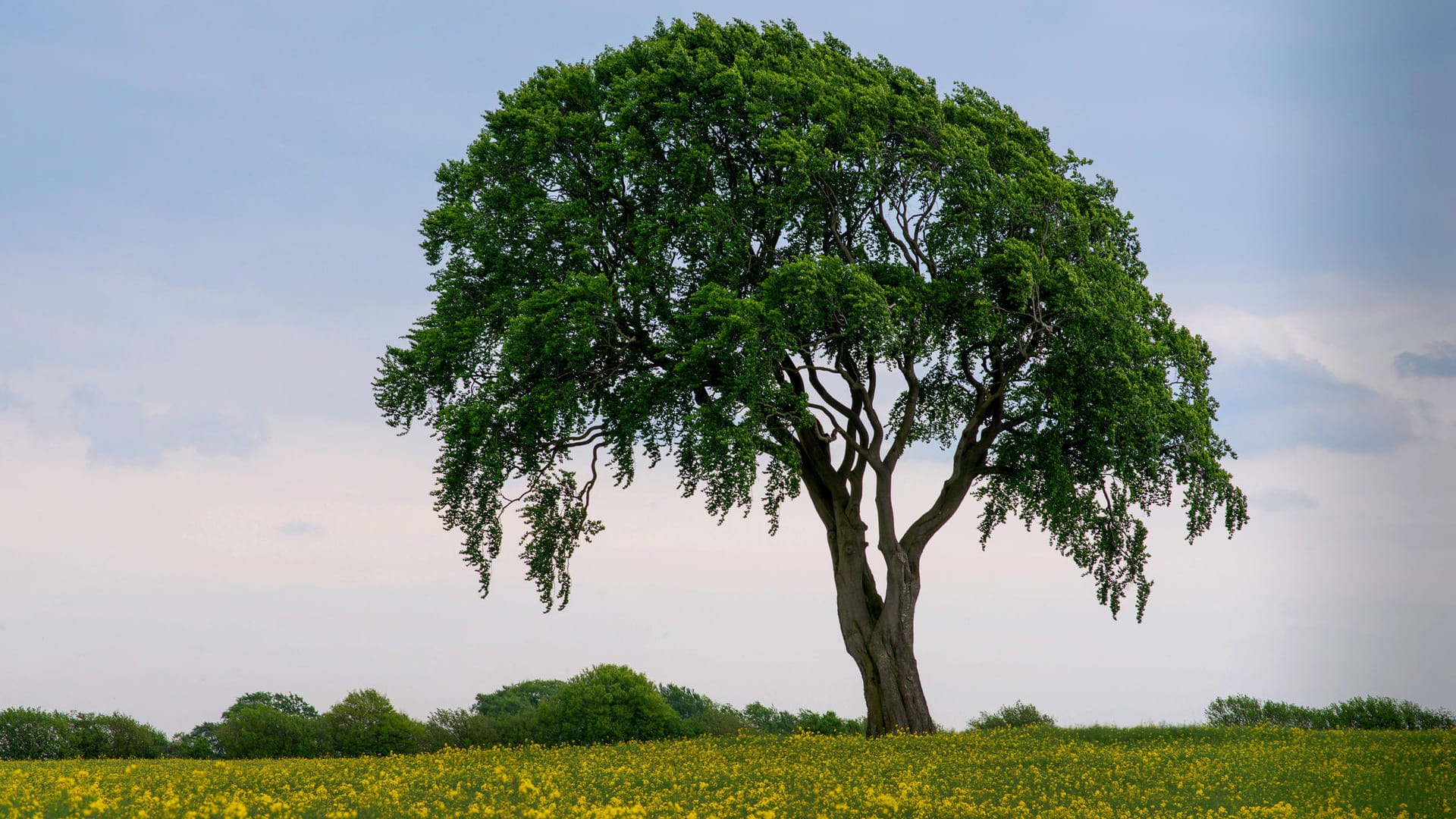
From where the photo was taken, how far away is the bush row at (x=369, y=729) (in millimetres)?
28062

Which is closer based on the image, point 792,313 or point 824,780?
point 824,780

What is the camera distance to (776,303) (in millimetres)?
22078

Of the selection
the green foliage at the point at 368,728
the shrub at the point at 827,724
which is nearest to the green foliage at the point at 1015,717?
the shrub at the point at 827,724

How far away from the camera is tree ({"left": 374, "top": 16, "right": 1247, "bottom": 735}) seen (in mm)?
22641

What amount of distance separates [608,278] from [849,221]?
18.4ft

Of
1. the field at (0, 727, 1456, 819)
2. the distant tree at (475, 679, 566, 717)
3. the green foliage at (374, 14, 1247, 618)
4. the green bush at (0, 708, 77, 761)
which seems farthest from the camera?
the distant tree at (475, 679, 566, 717)

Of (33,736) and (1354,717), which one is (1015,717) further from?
(33,736)

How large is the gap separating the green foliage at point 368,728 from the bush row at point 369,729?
0.8 inches

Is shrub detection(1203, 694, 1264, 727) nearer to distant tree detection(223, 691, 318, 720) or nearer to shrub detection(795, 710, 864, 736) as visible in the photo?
shrub detection(795, 710, 864, 736)

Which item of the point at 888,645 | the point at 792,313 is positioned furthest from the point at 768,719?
the point at 792,313

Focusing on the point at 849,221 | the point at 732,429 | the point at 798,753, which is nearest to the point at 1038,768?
the point at 798,753

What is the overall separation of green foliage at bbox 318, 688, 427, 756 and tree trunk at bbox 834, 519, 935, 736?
12.0 m

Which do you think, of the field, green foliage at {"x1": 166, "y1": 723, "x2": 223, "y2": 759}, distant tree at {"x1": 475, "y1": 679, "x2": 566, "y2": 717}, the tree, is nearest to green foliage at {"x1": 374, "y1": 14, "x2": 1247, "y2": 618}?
the tree

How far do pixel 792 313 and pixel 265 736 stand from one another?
18123mm
